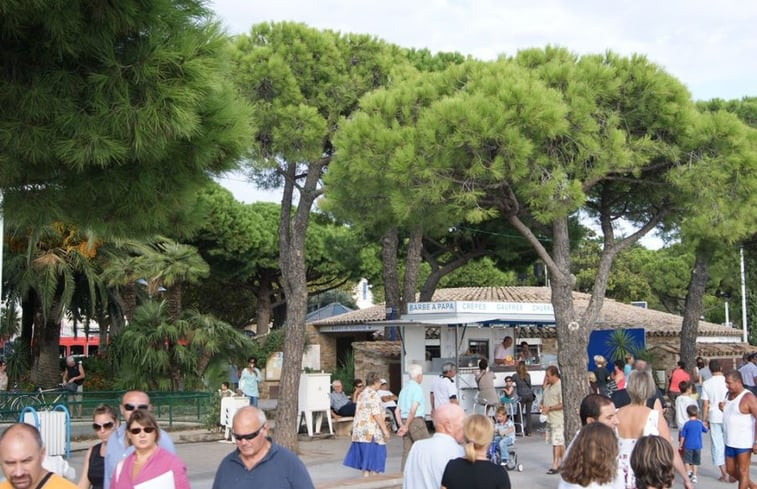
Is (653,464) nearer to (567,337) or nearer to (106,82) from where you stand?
(106,82)

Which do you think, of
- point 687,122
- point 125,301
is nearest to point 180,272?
point 125,301

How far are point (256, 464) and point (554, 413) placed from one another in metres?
9.91

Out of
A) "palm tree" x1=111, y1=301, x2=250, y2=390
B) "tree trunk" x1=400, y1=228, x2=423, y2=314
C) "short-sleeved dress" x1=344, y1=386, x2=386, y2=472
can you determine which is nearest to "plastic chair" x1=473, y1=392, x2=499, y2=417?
"tree trunk" x1=400, y1=228, x2=423, y2=314

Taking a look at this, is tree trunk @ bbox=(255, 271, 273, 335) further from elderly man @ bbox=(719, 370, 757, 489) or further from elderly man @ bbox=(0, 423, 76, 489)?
elderly man @ bbox=(0, 423, 76, 489)

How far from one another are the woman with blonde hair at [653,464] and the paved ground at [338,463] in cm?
786

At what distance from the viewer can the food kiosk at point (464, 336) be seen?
1955cm

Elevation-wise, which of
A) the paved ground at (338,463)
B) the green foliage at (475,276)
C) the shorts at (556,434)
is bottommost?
the paved ground at (338,463)

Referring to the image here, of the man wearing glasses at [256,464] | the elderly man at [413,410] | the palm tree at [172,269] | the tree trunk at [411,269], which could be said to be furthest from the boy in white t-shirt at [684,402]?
the palm tree at [172,269]

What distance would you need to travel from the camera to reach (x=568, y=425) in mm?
14258

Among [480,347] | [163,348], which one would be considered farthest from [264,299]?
[480,347]

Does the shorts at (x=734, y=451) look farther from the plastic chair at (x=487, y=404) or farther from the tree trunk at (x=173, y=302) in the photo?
the tree trunk at (x=173, y=302)

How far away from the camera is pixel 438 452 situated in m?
6.09

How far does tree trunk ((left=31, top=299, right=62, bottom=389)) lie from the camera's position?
24.2 meters

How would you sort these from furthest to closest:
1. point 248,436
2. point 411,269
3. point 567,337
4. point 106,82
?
point 411,269, point 567,337, point 106,82, point 248,436
